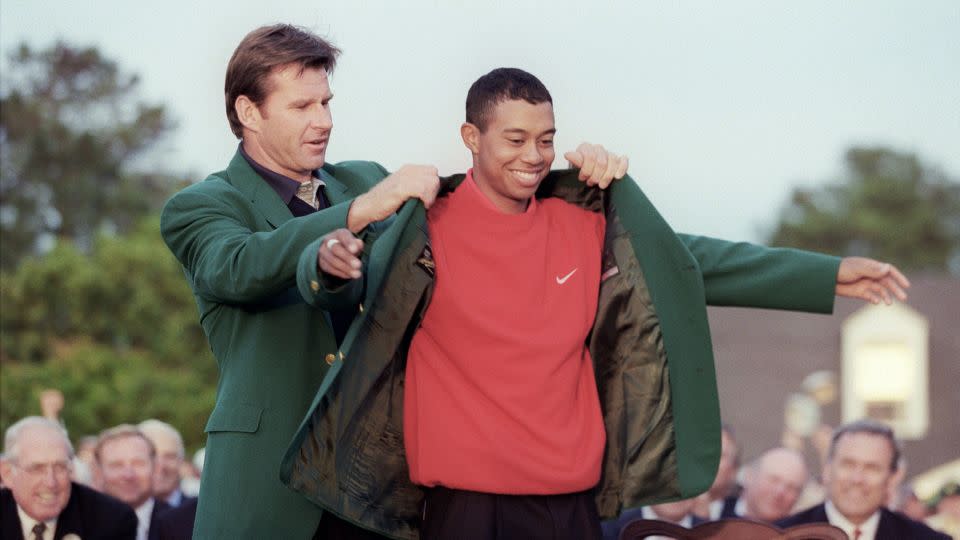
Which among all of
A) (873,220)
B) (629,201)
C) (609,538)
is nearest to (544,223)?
(629,201)

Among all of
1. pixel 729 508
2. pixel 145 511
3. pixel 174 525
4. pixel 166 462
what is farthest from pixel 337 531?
pixel 166 462

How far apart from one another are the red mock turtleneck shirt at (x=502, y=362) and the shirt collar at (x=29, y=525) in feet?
13.9

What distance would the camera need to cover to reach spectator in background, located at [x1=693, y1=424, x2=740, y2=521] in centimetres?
908

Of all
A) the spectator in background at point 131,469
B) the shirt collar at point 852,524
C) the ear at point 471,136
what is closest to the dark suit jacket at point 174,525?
the spectator in background at point 131,469

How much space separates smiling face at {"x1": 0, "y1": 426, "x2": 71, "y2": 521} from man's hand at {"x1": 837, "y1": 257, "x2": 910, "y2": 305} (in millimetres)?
4730

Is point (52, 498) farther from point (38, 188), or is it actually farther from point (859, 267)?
point (38, 188)

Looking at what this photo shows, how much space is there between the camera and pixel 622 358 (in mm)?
4227

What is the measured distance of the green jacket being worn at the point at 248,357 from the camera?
4.04 meters

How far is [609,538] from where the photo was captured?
7.07m

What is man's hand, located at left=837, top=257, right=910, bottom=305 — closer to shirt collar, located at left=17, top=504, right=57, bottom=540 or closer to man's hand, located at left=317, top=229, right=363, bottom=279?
man's hand, located at left=317, top=229, right=363, bottom=279

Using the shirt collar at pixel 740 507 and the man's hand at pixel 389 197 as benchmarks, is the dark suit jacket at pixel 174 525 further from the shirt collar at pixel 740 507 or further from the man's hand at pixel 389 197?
the man's hand at pixel 389 197

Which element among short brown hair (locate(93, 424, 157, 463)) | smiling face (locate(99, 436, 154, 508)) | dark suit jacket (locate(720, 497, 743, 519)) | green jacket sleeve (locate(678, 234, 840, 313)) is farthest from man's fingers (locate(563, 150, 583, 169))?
short brown hair (locate(93, 424, 157, 463))

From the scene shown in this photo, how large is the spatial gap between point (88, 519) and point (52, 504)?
0.61ft

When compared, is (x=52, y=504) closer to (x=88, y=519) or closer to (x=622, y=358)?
(x=88, y=519)
